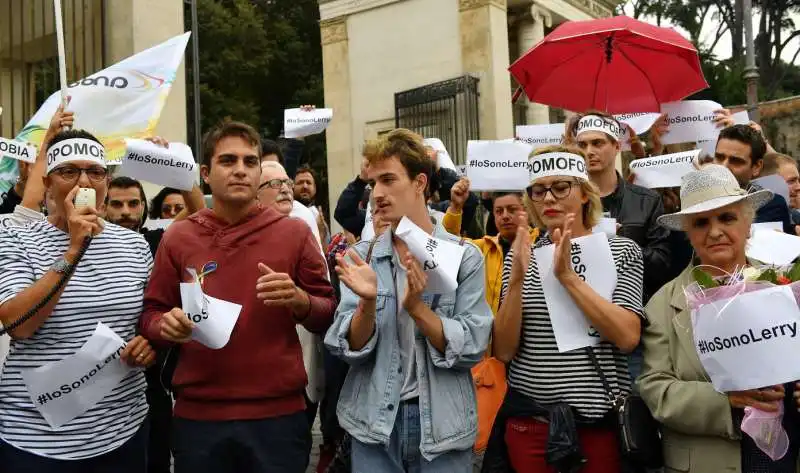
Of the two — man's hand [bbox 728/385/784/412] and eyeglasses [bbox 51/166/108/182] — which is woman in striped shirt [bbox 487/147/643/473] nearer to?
man's hand [bbox 728/385/784/412]

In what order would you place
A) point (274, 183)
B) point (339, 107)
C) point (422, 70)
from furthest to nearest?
point (339, 107) → point (422, 70) → point (274, 183)

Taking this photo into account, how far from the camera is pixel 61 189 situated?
141 inches

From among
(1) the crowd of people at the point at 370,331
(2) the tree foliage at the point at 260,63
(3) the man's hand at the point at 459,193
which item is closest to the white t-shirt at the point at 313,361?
(1) the crowd of people at the point at 370,331

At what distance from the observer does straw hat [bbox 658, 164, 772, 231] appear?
11.0 ft

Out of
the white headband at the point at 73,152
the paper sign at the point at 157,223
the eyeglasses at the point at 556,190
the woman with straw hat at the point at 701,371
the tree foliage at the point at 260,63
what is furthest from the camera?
the tree foliage at the point at 260,63

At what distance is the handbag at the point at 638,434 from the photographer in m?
3.25

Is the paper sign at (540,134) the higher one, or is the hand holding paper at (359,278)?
the paper sign at (540,134)

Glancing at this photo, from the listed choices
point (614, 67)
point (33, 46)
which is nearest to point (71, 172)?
point (614, 67)

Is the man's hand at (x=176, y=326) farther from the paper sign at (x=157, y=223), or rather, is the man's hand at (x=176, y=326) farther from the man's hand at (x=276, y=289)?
the paper sign at (x=157, y=223)

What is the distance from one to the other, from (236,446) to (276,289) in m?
0.67

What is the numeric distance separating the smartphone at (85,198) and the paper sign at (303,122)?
3.31 metres

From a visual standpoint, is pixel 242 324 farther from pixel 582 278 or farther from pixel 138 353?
pixel 582 278

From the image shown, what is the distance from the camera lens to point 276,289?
127 inches

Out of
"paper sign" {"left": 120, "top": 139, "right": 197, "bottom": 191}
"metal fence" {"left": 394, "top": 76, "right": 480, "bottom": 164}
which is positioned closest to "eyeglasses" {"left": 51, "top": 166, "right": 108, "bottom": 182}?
"paper sign" {"left": 120, "top": 139, "right": 197, "bottom": 191}
